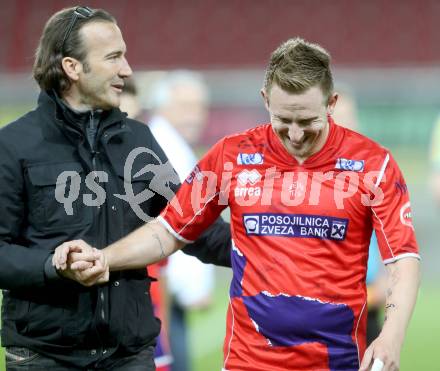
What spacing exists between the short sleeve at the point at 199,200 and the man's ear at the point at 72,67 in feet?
1.83

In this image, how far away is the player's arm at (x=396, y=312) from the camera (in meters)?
2.72

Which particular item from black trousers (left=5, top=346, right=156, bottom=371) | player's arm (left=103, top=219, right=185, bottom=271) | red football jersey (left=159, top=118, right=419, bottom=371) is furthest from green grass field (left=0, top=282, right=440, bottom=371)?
red football jersey (left=159, top=118, right=419, bottom=371)

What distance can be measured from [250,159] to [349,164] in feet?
1.12

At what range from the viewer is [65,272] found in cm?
315

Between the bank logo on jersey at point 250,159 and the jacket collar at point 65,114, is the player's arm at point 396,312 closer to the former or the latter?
the bank logo on jersey at point 250,159

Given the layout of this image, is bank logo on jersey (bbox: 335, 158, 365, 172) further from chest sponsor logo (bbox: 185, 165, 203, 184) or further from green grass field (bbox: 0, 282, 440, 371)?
green grass field (bbox: 0, 282, 440, 371)

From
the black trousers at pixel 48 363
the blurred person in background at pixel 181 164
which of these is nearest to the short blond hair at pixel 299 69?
the black trousers at pixel 48 363

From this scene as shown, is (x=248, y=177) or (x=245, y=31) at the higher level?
(x=248, y=177)

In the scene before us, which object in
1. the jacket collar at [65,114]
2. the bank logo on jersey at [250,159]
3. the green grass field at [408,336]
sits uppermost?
the jacket collar at [65,114]

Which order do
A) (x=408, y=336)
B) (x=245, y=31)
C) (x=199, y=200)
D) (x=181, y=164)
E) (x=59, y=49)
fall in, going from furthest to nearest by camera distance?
(x=245, y=31) < (x=408, y=336) < (x=181, y=164) < (x=59, y=49) < (x=199, y=200)

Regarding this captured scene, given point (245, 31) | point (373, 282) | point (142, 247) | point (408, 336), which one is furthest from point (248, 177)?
point (245, 31)

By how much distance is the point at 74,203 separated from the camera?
10.8 feet

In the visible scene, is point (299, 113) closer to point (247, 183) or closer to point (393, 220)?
point (247, 183)

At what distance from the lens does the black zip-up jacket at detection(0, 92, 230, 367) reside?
3.21m
